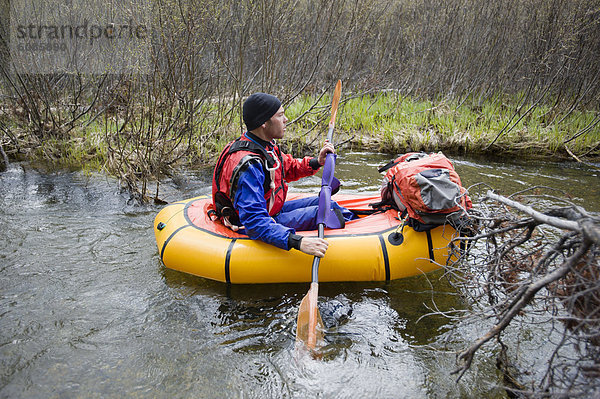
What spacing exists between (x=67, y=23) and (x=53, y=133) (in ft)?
4.97

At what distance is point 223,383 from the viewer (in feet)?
7.43

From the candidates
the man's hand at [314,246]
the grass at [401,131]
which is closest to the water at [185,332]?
the man's hand at [314,246]

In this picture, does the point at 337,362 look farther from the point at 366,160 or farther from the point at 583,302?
the point at 366,160

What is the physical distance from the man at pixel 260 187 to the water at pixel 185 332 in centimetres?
49

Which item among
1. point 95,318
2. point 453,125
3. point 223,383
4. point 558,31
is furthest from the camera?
point 453,125

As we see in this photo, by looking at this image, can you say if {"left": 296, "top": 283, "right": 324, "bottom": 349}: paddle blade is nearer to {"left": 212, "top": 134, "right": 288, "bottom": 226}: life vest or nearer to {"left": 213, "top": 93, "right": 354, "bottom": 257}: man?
{"left": 213, "top": 93, "right": 354, "bottom": 257}: man

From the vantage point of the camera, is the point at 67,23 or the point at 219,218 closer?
the point at 219,218

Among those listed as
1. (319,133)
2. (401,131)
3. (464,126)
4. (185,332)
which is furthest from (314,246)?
(464,126)

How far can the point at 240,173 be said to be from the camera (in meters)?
2.91

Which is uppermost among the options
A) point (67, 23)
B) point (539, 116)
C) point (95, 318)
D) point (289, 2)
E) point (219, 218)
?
point (289, 2)

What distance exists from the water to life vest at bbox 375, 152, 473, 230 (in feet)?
1.49

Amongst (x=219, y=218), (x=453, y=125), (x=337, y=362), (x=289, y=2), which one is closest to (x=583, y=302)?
(x=337, y=362)

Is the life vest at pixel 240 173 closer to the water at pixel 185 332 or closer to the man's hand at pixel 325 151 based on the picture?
the man's hand at pixel 325 151

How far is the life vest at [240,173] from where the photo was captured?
295 cm
